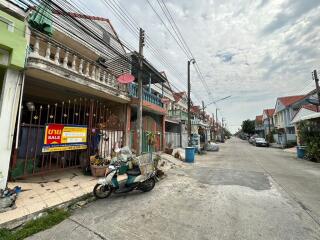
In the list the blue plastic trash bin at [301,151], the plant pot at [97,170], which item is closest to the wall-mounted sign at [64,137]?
the plant pot at [97,170]

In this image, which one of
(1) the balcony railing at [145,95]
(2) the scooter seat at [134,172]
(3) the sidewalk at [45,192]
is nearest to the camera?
(3) the sidewalk at [45,192]

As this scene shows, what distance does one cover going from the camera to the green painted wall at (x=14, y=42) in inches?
158

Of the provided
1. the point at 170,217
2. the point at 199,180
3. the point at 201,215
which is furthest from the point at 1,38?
the point at 199,180

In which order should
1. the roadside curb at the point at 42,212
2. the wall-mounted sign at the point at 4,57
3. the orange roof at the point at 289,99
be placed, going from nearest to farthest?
the roadside curb at the point at 42,212, the wall-mounted sign at the point at 4,57, the orange roof at the point at 289,99

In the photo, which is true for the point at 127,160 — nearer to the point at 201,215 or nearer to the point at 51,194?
the point at 51,194

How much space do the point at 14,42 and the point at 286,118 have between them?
33040mm

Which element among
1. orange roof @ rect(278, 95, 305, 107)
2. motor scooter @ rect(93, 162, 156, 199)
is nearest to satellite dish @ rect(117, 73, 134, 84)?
motor scooter @ rect(93, 162, 156, 199)

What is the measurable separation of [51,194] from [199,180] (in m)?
4.86

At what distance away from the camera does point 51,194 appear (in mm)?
4211

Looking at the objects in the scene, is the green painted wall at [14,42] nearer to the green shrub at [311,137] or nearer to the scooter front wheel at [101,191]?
the scooter front wheel at [101,191]

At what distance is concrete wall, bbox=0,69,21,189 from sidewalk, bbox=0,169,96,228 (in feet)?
2.43

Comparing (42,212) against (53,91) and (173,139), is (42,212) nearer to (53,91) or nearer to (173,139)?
(53,91)

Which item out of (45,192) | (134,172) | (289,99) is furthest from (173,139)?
(289,99)

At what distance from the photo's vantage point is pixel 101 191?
440 cm
